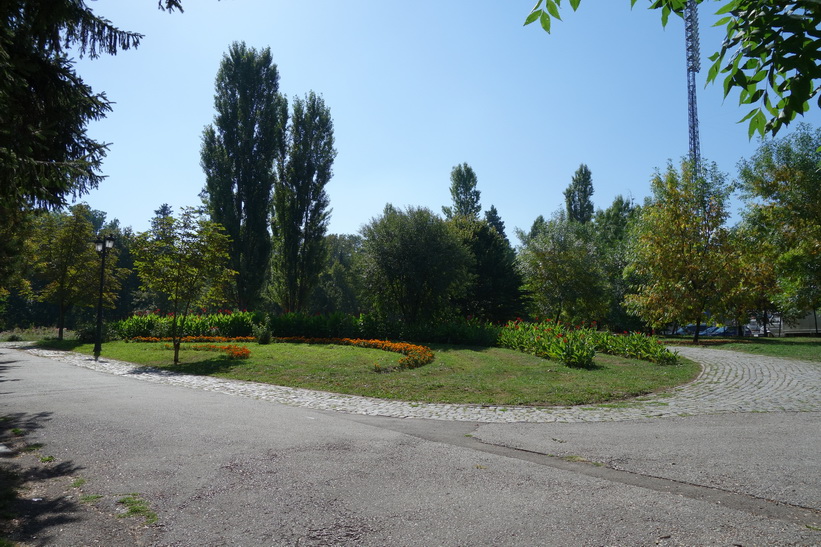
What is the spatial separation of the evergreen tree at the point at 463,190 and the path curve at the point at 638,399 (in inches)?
1376

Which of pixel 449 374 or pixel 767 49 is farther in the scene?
pixel 449 374

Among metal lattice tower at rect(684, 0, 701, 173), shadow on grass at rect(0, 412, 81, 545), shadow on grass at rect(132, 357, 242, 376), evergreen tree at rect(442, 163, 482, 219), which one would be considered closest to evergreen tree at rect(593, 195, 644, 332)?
metal lattice tower at rect(684, 0, 701, 173)

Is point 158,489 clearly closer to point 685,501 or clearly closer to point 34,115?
point 685,501

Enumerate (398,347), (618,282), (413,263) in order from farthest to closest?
1. (618,282)
2. (413,263)
3. (398,347)

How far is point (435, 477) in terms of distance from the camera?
4715 millimetres

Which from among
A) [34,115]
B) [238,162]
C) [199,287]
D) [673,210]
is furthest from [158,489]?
[238,162]

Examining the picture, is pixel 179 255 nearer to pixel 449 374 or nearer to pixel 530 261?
pixel 449 374

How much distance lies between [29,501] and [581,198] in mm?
59935

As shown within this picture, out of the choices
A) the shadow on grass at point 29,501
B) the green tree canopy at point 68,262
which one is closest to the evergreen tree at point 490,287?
the green tree canopy at point 68,262

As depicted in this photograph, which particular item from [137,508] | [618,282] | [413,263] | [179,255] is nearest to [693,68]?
[618,282]

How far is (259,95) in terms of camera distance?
33438 millimetres

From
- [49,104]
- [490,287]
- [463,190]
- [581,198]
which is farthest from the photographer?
[581,198]

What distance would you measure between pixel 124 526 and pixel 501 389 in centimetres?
841

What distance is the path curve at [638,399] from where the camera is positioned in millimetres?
8414
